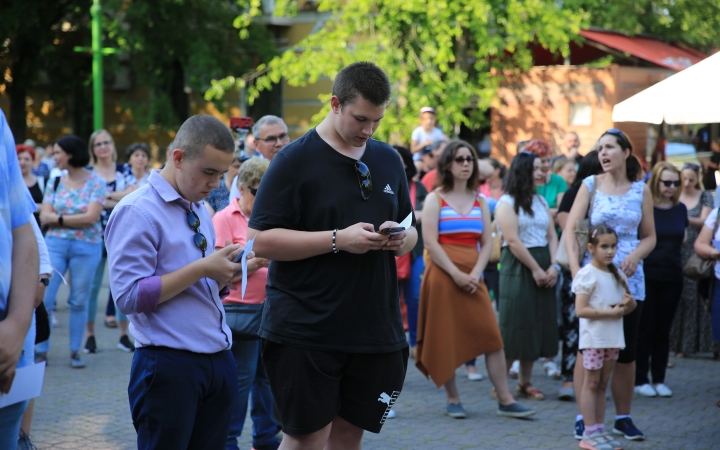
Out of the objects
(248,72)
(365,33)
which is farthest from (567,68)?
(248,72)

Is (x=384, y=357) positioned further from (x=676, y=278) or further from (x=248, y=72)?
(x=248, y=72)

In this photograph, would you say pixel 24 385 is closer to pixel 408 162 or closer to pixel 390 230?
pixel 390 230

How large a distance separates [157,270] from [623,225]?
4.01 metres

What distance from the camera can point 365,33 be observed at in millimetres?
17531

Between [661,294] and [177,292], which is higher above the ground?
[177,292]

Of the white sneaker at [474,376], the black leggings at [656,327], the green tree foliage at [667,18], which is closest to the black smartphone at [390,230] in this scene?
the black leggings at [656,327]

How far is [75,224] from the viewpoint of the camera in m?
8.17

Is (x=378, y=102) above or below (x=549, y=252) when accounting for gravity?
above

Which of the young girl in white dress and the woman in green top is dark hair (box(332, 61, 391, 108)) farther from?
the woman in green top

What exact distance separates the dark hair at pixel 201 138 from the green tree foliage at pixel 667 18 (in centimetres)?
1727

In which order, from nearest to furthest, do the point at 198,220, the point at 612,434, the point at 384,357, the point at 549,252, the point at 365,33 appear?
the point at 198,220 < the point at 384,357 < the point at 612,434 < the point at 549,252 < the point at 365,33

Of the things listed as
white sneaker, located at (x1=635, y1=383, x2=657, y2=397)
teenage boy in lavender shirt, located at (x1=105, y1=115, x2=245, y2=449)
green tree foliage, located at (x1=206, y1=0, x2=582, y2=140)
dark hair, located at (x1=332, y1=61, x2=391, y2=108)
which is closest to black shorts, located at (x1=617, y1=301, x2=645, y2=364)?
white sneaker, located at (x1=635, y1=383, x2=657, y2=397)

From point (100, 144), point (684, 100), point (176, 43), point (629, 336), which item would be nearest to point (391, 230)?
point (629, 336)

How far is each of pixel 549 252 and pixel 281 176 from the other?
14.5ft
